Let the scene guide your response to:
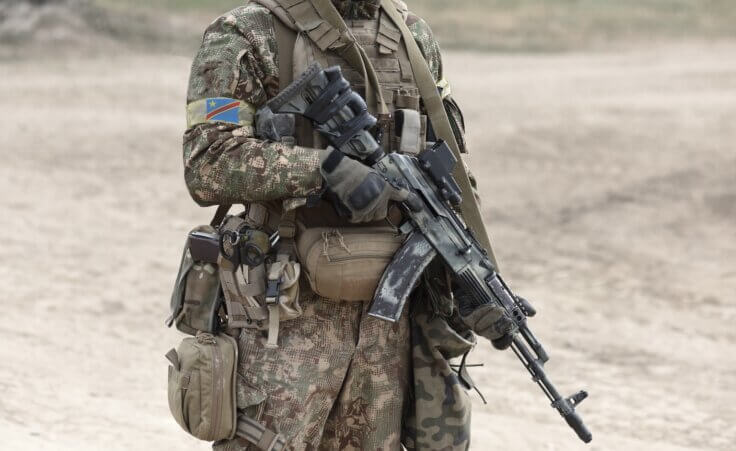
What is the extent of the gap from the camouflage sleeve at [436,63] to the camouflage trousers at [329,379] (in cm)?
52

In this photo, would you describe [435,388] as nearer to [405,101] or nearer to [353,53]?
[405,101]

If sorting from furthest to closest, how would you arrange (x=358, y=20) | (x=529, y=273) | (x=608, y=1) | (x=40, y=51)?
(x=608, y=1)
(x=40, y=51)
(x=529, y=273)
(x=358, y=20)

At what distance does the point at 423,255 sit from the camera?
118 inches

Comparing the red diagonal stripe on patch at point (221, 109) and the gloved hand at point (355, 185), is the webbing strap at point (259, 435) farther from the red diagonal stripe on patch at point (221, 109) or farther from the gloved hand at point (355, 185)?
the red diagonal stripe on patch at point (221, 109)

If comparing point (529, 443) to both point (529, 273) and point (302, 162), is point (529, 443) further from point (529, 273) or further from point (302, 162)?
point (529, 273)

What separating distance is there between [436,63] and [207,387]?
1.07m

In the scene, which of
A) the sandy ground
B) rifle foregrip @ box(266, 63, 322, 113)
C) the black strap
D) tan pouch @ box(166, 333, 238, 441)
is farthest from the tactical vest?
the sandy ground

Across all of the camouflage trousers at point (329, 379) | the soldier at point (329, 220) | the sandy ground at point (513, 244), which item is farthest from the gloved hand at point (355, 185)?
the sandy ground at point (513, 244)

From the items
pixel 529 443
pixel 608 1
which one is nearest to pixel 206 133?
pixel 529 443

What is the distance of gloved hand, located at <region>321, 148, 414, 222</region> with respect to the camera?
2.82 meters

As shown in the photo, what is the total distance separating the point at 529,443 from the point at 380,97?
256cm

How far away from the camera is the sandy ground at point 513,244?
561 centimetres

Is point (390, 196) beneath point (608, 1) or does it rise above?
above

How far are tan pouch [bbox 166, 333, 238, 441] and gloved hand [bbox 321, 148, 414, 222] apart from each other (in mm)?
483
